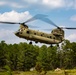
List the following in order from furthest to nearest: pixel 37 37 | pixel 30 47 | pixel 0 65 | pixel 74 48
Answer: pixel 0 65, pixel 30 47, pixel 74 48, pixel 37 37

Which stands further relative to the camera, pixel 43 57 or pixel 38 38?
pixel 43 57

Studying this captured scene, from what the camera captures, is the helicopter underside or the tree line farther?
the tree line

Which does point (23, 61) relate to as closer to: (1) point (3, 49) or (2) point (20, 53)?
(2) point (20, 53)

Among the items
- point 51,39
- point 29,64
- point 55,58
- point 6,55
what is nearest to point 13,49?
point 6,55

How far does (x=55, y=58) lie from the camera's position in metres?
153

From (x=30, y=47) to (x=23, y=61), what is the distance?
Result: 436 inches

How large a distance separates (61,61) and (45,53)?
9315 millimetres

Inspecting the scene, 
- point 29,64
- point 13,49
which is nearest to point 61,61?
point 29,64

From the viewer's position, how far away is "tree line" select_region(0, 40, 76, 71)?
151 m

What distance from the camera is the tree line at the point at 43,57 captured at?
15100cm

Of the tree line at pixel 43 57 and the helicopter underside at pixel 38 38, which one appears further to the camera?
the tree line at pixel 43 57

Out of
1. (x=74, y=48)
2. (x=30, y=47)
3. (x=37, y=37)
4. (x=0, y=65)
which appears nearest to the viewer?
(x=37, y=37)

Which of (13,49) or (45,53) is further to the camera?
(13,49)

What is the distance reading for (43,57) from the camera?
15100 centimetres
